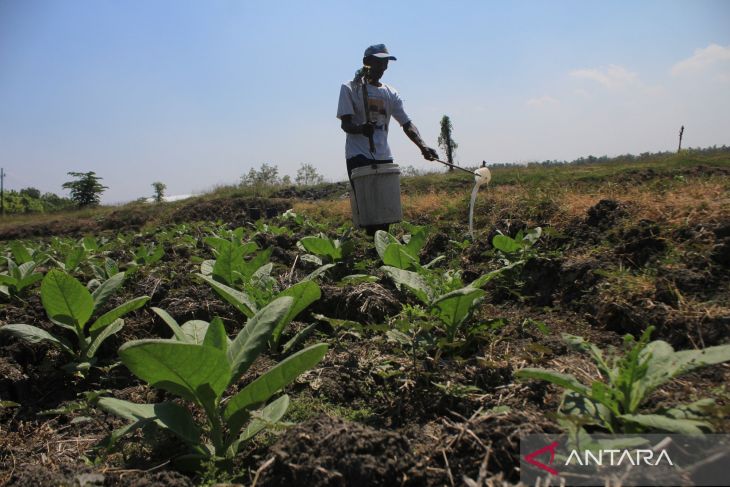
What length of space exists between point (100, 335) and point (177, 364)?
54.4 inches

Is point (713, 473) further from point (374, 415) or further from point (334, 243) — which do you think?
point (334, 243)

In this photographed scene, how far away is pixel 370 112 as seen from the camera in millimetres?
5102

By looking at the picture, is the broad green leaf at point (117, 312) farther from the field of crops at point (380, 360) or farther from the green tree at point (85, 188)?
the green tree at point (85, 188)

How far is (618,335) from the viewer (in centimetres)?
219

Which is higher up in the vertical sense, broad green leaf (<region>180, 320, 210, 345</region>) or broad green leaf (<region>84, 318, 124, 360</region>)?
broad green leaf (<region>180, 320, 210, 345</region>)

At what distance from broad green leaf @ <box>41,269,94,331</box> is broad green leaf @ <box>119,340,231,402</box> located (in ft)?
3.61

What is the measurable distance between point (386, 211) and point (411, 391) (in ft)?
10.2

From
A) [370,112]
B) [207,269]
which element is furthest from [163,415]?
[370,112]

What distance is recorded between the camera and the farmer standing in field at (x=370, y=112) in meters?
4.95

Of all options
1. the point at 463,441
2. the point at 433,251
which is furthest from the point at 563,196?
the point at 463,441

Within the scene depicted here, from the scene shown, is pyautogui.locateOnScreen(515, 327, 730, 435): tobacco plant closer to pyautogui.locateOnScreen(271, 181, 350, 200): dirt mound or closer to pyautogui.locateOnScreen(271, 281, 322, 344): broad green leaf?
pyautogui.locateOnScreen(271, 281, 322, 344): broad green leaf

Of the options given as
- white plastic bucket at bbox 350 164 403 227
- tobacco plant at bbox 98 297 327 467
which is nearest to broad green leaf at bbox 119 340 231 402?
tobacco plant at bbox 98 297 327 467

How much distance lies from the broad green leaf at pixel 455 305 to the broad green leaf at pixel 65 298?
1700mm

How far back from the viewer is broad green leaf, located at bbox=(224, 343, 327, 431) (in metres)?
1.45
